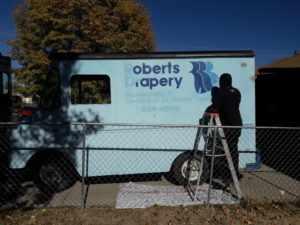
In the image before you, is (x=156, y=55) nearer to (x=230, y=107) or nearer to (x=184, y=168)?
(x=230, y=107)

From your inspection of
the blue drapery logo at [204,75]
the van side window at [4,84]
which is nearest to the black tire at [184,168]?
the blue drapery logo at [204,75]

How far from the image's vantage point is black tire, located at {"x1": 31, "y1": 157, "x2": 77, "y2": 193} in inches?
184

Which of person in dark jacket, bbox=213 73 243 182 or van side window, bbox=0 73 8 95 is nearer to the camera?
person in dark jacket, bbox=213 73 243 182

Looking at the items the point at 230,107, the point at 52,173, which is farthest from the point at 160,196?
the point at 52,173

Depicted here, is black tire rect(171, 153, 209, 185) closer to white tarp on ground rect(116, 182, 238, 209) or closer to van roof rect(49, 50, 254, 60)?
white tarp on ground rect(116, 182, 238, 209)

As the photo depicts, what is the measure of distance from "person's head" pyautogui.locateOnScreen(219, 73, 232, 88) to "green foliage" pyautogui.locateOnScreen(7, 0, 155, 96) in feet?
33.2

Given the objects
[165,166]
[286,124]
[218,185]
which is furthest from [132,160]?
[286,124]

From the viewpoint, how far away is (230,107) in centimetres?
436

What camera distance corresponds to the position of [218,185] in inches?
193

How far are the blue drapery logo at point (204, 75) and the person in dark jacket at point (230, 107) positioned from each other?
35 cm

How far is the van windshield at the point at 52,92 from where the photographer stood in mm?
4633

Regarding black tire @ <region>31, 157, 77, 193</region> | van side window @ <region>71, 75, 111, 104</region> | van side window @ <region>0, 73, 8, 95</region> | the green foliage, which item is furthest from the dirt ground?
the green foliage

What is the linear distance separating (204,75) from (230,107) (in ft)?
2.76

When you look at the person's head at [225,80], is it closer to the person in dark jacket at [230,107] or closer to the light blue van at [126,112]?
the person in dark jacket at [230,107]
